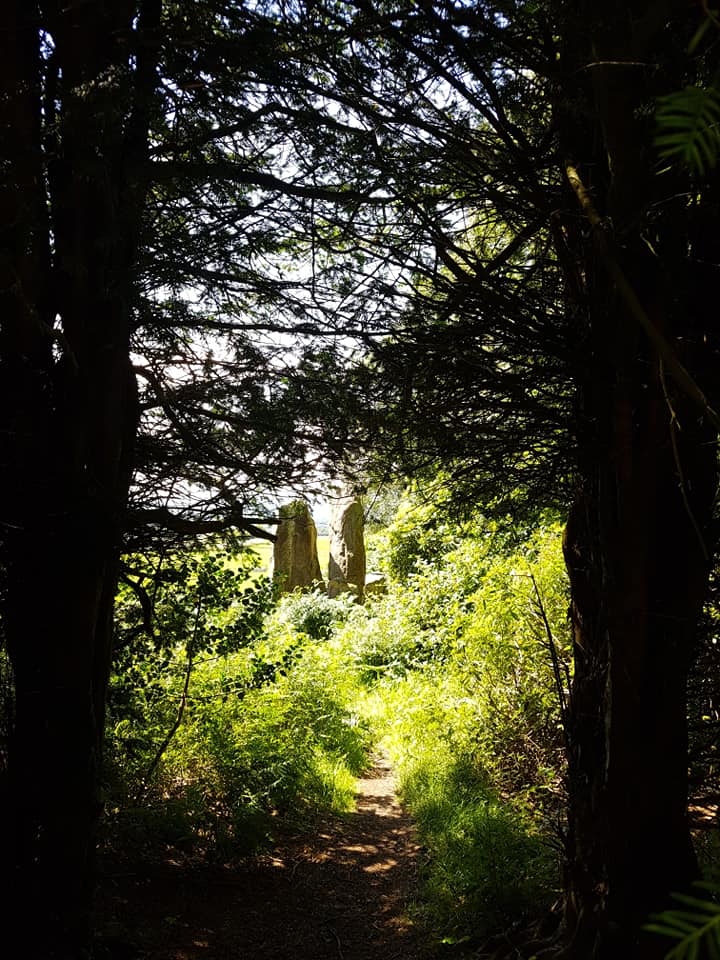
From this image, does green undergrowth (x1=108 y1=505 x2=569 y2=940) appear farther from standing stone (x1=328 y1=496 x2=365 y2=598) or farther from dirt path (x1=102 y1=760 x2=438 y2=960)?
standing stone (x1=328 y1=496 x2=365 y2=598)

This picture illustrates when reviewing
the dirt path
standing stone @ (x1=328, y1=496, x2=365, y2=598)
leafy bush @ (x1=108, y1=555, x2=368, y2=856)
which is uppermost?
standing stone @ (x1=328, y1=496, x2=365, y2=598)

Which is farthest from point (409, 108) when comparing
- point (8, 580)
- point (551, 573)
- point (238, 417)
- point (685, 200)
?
point (551, 573)

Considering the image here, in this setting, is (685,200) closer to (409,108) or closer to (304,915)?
(409,108)

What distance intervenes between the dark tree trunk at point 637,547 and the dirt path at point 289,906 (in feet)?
7.01

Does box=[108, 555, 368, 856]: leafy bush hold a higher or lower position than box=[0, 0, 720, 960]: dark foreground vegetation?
lower

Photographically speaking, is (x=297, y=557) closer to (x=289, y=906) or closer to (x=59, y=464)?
(x=289, y=906)

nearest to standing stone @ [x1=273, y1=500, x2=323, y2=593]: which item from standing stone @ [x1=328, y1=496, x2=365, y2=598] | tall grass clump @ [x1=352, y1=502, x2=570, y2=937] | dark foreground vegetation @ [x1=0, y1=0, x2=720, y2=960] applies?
standing stone @ [x1=328, y1=496, x2=365, y2=598]

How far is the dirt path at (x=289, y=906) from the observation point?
469 centimetres

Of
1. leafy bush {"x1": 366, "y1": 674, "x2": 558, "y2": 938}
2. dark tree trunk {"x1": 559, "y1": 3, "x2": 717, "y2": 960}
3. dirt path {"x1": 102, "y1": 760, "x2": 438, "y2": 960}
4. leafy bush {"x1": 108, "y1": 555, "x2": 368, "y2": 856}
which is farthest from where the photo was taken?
leafy bush {"x1": 108, "y1": 555, "x2": 368, "y2": 856}

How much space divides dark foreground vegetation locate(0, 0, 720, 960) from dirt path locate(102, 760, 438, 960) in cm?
64

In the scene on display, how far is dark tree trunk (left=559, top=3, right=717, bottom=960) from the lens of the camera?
273 centimetres

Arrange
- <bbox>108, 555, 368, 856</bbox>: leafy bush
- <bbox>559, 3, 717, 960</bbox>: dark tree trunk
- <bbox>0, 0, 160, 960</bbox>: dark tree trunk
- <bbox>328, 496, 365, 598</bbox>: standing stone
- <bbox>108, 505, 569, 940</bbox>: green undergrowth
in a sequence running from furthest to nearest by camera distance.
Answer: <bbox>328, 496, 365, 598</bbox>: standing stone, <bbox>108, 555, 368, 856</bbox>: leafy bush, <bbox>108, 505, 569, 940</bbox>: green undergrowth, <bbox>0, 0, 160, 960</bbox>: dark tree trunk, <bbox>559, 3, 717, 960</bbox>: dark tree trunk

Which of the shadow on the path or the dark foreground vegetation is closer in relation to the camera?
the dark foreground vegetation

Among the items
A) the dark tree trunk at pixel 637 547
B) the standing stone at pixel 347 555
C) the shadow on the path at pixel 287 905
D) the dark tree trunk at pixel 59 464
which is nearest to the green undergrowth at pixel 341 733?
the shadow on the path at pixel 287 905
